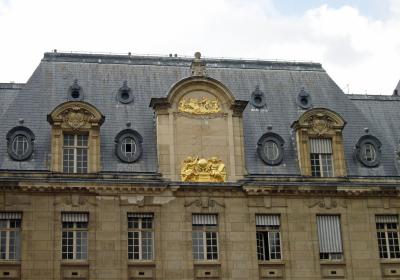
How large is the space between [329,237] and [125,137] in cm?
1158

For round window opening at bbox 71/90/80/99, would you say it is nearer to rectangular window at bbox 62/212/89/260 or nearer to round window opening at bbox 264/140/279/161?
rectangular window at bbox 62/212/89/260

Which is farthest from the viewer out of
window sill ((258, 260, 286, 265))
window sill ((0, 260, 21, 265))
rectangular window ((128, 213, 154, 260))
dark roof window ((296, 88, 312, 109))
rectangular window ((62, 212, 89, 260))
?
dark roof window ((296, 88, 312, 109))

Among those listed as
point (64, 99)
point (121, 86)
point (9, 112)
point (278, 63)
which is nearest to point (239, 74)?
point (278, 63)

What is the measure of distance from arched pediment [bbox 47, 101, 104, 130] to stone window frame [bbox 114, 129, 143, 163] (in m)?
1.36

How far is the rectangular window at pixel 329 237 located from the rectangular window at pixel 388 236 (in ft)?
7.10

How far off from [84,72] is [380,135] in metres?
17.1

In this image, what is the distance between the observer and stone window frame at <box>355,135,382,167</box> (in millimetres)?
40781

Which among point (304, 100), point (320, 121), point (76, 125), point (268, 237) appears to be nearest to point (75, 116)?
point (76, 125)

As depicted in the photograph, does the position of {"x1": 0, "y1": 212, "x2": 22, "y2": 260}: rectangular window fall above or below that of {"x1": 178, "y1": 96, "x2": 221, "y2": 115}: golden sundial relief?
below

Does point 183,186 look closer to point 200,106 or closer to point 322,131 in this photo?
point 200,106

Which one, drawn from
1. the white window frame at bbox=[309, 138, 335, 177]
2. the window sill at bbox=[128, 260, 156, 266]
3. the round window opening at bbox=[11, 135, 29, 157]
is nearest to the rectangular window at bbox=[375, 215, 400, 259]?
the white window frame at bbox=[309, 138, 335, 177]

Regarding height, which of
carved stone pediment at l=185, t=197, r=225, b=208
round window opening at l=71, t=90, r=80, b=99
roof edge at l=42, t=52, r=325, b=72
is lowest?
carved stone pediment at l=185, t=197, r=225, b=208

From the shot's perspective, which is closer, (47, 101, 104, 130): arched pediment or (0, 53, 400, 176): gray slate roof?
(47, 101, 104, 130): arched pediment

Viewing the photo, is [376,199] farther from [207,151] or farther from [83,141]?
[83,141]
